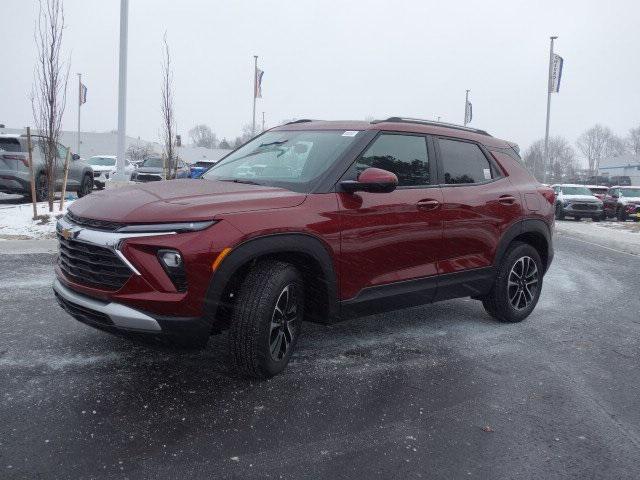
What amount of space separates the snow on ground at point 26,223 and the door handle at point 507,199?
7864mm

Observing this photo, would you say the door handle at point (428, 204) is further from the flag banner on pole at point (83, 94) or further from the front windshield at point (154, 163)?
the flag banner on pole at point (83, 94)

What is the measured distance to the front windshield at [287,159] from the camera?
423 cm

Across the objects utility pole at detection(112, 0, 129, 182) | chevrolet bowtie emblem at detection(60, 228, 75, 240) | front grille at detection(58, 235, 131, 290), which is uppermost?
utility pole at detection(112, 0, 129, 182)

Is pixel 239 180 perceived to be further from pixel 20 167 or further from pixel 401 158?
pixel 20 167

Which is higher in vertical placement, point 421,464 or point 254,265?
point 254,265

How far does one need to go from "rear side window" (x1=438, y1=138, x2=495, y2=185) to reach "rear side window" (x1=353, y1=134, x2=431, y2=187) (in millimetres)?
249

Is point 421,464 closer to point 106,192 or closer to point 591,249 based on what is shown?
point 106,192

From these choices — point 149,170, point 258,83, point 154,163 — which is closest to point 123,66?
point 149,170

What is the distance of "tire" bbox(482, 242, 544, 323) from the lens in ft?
17.9

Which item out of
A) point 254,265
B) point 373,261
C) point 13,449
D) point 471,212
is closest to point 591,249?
point 471,212

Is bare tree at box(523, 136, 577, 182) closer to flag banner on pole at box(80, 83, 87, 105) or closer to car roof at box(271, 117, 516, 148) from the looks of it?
flag banner on pole at box(80, 83, 87, 105)

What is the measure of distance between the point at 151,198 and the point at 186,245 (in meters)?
0.54

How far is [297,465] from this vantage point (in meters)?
2.90

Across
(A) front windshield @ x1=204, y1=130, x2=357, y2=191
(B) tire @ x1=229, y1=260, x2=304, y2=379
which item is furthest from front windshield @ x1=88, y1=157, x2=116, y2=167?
(B) tire @ x1=229, y1=260, x2=304, y2=379
